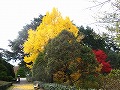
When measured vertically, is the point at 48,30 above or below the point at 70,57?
above

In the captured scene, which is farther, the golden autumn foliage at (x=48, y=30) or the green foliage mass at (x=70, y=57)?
the golden autumn foliage at (x=48, y=30)

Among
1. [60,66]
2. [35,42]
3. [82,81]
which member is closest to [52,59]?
[60,66]

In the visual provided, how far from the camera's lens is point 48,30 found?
36406mm

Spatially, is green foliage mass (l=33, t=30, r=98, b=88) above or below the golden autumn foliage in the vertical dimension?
below

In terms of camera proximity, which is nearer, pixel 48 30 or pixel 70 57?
pixel 70 57

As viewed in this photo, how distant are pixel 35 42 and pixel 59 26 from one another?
139 inches

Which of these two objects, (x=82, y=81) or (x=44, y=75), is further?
(x=44, y=75)

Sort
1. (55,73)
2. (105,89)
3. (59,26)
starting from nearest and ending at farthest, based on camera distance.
→ 1. (105,89)
2. (55,73)
3. (59,26)

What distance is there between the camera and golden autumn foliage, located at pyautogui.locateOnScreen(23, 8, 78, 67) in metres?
36.8

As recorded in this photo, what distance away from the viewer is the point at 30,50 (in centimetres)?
3934

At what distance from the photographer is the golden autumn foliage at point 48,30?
36750mm

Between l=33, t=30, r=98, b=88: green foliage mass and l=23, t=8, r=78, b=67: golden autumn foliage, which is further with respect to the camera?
l=23, t=8, r=78, b=67: golden autumn foliage

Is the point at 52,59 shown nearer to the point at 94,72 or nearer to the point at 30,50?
the point at 94,72

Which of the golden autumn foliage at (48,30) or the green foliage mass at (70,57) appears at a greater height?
the golden autumn foliage at (48,30)
